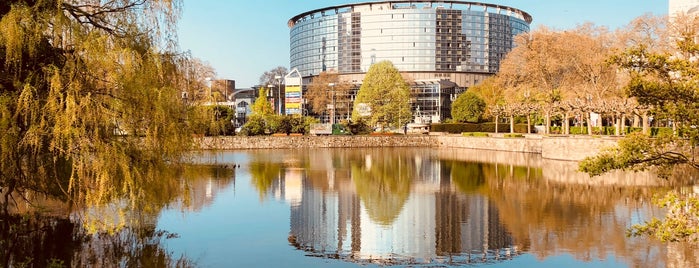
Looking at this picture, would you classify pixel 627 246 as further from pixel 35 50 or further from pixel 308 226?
pixel 35 50

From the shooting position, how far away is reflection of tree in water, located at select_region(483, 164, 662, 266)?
1952cm

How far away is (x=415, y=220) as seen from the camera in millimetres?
25016

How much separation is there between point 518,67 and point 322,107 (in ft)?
166

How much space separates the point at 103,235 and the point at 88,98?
7437 mm

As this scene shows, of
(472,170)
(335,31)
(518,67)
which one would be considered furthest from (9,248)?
(335,31)

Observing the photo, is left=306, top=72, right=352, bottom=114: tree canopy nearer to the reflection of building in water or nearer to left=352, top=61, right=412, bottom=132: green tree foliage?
left=352, top=61, right=412, bottom=132: green tree foliage

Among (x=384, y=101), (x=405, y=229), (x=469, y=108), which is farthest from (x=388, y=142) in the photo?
(x=405, y=229)

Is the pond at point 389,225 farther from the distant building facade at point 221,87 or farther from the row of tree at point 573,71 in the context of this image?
the row of tree at point 573,71

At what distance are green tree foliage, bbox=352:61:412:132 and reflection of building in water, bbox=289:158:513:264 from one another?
55739 millimetres

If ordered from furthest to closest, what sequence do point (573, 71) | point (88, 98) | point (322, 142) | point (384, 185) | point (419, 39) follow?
point (419, 39)
point (322, 142)
point (573, 71)
point (384, 185)
point (88, 98)

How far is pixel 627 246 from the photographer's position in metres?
19.6

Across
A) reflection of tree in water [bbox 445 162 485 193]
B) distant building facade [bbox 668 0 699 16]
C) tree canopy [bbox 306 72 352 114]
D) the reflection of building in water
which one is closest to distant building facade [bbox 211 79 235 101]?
tree canopy [bbox 306 72 352 114]

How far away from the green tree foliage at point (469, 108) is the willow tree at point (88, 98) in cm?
7701

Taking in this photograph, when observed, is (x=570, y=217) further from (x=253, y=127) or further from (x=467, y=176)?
(x=253, y=127)
